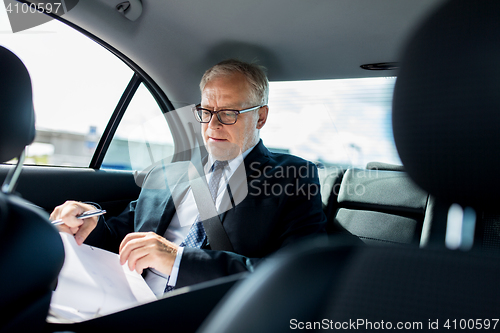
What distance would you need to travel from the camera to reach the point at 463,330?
0.41m

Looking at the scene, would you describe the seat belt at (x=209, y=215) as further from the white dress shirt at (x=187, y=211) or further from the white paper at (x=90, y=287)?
the white paper at (x=90, y=287)

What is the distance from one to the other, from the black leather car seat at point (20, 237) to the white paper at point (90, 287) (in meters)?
0.32

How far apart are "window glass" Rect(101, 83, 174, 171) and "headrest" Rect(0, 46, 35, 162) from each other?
1.52 metres

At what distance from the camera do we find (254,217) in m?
1.30

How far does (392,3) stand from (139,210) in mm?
1380

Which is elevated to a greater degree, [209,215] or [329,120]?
[329,120]

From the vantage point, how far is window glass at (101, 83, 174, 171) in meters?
2.17

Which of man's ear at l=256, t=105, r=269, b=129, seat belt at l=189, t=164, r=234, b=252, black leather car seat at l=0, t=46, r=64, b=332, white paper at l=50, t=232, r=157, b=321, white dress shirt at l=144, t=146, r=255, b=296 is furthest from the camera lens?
man's ear at l=256, t=105, r=269, b=129

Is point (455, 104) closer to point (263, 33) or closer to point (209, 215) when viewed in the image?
point (209, 215)

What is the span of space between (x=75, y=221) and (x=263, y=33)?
1.18 metres

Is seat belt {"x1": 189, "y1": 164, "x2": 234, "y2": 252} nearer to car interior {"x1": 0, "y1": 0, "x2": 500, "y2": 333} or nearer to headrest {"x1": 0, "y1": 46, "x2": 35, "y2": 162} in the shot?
car interior {"x1": 0, "y1": 0, "x2": 500, "y2": 333}

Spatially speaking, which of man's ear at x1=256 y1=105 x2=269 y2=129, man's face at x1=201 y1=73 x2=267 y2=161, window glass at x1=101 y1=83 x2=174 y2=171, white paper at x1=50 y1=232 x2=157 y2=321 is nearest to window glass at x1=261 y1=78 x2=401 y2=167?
man's ear at x1=256 y1=105 x2=269 y2=129

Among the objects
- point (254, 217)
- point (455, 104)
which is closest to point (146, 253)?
point (254, 217)

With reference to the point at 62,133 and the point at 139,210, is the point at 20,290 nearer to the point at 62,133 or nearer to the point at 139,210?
the point at 139,210
